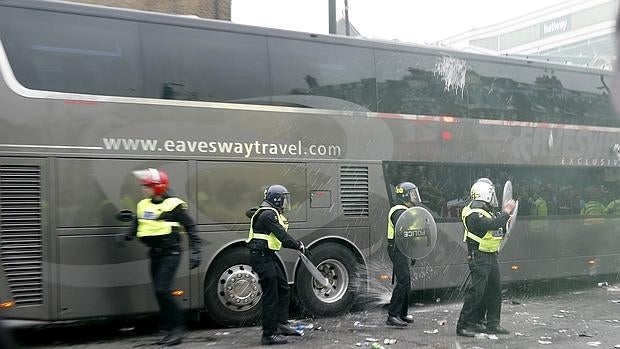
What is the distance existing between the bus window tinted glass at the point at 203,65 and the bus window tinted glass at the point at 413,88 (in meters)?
1.92

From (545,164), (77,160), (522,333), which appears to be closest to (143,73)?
(77,160)

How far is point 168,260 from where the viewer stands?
640 cm

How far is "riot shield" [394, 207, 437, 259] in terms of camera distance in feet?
25.2

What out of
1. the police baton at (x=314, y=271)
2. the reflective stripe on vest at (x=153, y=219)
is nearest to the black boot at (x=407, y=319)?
the police baton at (x=314, y=271)

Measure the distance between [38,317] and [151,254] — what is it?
1416 millimetres

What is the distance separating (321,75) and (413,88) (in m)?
1.59

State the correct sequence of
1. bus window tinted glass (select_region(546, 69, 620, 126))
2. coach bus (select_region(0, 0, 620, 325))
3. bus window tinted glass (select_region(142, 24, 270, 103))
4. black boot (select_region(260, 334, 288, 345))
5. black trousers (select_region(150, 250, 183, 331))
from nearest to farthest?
black trousers (select_region(150, 250, 183, 331)) < coach bus (select_region(0, 0, 620, 325)) < black boot (select_region(260, 334, 288, 345)) < bus window tinted glass (select_region(142, 24, 270, 103)) < bus window tinted glass (select_region(546, 69, 620, 126))

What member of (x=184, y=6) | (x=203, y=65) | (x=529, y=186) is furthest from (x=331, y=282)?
(x=184, y=6)

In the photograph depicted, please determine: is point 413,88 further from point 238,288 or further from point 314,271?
point 238,288

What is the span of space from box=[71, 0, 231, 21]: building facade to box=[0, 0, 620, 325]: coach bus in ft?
23.3

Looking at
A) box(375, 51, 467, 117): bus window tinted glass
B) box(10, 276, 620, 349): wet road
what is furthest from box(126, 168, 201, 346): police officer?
box(375, 51, 467, 117): bus window tinted glass

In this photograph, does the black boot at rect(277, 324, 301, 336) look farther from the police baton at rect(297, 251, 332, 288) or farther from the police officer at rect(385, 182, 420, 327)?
the police officer at rect(385, 182, 420, 327)

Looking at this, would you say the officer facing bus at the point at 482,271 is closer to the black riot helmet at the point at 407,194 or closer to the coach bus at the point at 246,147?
the black riot helmet at the point at 407,194

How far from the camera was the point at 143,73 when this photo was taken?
6.98 meters
